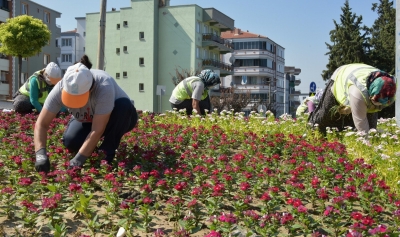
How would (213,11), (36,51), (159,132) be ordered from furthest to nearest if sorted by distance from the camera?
1. (213,11)
2. (36,51)
3. (159,132)

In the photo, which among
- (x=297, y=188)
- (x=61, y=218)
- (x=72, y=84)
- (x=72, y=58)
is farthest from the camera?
(x=72, y=58)

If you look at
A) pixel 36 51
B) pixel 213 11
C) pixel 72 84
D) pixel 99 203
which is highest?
pixel 213 11

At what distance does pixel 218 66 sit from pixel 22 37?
28.7m

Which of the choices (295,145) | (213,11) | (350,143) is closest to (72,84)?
(295,145)

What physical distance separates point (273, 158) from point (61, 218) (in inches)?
97.9

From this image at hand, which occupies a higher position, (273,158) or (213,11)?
(213,11)

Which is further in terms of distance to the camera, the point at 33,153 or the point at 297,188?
the point at 33,153

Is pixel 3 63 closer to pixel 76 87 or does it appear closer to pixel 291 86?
pixel 291 86

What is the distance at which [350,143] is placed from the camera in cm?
623

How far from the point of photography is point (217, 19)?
5878 cm

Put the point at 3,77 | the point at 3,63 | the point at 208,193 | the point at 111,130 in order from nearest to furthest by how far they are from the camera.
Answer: the point at 208,193 → the point at 111,130 → the point at 3,63 → the point at 3,77

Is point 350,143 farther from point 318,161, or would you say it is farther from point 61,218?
point 61,218

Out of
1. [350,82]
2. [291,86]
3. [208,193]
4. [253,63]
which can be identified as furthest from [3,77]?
[208,193]

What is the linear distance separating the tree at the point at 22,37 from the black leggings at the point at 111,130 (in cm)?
3257
